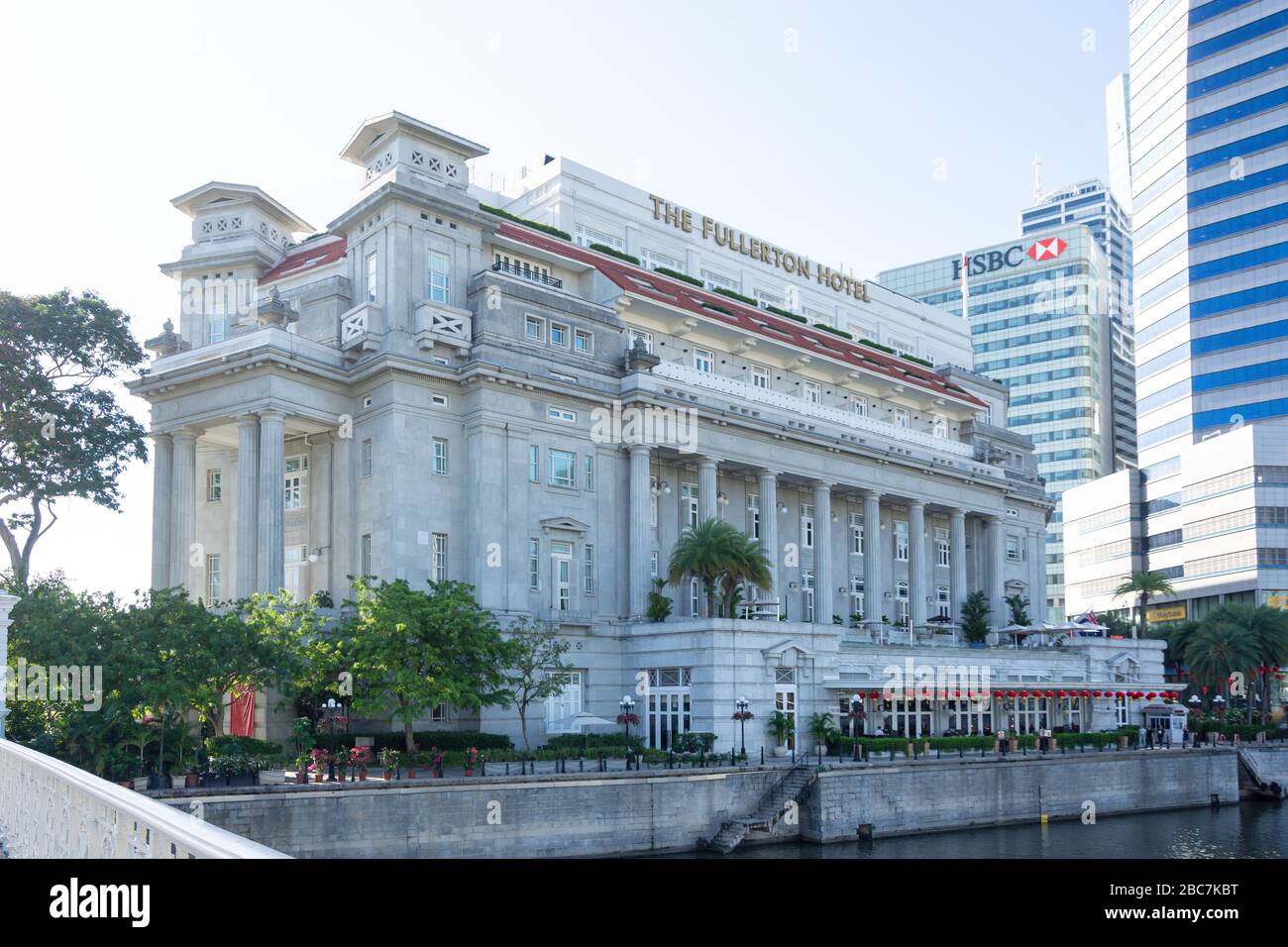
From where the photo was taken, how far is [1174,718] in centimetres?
7994

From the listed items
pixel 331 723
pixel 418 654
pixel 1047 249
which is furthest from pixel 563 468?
pixel 1047 249

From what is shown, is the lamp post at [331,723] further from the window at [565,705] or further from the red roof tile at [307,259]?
the red roof tile at [307,259]

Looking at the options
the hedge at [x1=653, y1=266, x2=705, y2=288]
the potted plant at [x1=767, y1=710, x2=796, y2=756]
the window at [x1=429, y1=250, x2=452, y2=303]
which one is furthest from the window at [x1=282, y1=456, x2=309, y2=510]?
the hedge at [x1=653, y1=266, x2=705, y2=288]

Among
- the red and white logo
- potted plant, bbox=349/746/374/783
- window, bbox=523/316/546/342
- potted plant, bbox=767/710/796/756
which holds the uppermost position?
the red and white logo

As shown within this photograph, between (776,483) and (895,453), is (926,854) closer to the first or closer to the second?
(776,483)

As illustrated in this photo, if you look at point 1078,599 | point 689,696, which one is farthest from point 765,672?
point 1078,599

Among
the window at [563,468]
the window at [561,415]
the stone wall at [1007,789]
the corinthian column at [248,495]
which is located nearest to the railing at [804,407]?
the window at [561,415]

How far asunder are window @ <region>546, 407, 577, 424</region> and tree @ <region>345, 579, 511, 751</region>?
52.5ft

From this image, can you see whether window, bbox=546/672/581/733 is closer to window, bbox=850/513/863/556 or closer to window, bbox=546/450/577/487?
window, bbox=546/450/577/487

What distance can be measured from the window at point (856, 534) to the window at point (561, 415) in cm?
2645

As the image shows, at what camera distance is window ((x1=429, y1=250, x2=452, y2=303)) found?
6581 cm

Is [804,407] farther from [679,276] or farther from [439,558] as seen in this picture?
[439,558]

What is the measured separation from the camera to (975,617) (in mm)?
89062

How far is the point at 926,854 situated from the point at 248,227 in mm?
51263
